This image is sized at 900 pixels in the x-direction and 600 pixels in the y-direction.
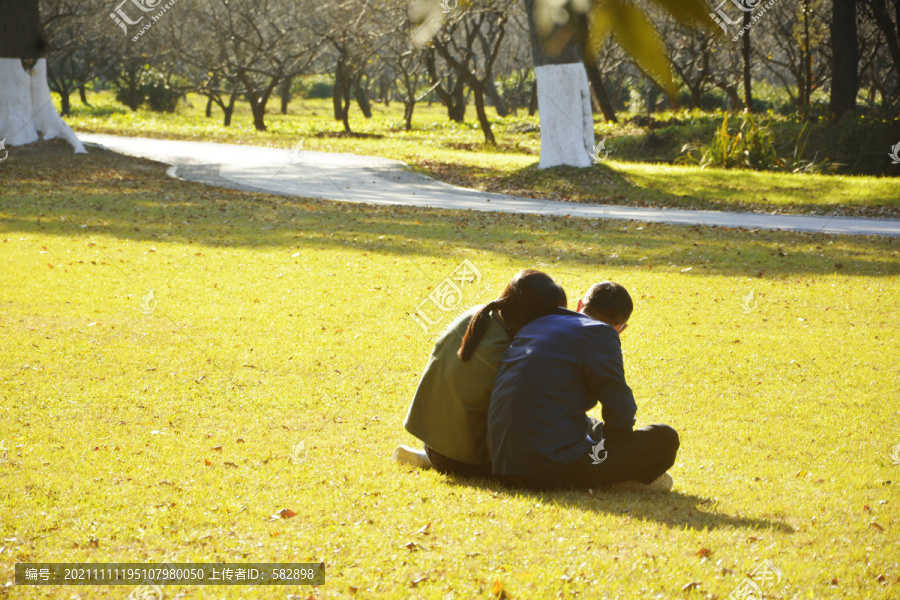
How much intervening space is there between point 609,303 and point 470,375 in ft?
2.71

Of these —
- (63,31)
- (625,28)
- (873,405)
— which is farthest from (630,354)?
(63,31)

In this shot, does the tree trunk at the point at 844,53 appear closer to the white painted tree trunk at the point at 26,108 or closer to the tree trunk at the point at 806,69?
the tree trunk at the point at 806,69

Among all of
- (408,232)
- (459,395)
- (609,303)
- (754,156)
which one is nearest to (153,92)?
(754,156)

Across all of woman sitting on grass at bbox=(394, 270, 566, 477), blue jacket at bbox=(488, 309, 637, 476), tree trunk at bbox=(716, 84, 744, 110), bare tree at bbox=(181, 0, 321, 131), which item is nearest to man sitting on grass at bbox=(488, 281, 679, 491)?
blue jacket at bbox=(488, 309, 637, 476)

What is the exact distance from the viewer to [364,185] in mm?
19734

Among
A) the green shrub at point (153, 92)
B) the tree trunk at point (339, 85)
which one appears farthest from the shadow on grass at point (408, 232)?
the green shrub at point (153, 92)

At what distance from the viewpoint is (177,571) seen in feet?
11.1

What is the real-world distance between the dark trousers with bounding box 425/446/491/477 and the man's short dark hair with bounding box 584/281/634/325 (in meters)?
1.07

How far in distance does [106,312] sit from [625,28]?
8.16 meters

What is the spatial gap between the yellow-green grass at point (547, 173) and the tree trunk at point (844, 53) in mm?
4745

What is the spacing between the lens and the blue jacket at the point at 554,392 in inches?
163

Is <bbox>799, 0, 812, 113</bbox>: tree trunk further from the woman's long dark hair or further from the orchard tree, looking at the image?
the woman's long dark hair

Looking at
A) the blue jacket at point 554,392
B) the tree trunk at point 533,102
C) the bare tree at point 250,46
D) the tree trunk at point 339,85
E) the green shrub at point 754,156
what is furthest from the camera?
the tree trunk at point 533,102

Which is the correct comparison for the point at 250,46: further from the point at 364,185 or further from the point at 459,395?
the point at 459,395
